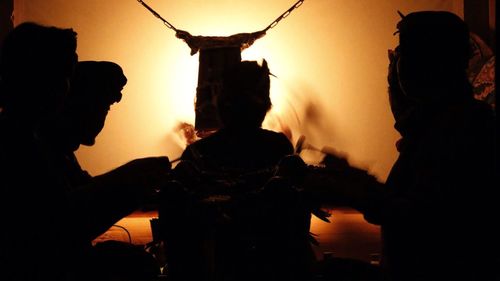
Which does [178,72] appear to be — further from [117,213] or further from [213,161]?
[117,213]

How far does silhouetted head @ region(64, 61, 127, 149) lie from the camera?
233cm

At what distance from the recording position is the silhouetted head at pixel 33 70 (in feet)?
4.76

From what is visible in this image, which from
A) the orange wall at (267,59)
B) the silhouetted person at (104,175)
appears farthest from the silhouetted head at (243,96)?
the orange wall at (267,59)

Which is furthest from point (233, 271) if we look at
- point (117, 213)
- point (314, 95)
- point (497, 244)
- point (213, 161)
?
point (314, 95)

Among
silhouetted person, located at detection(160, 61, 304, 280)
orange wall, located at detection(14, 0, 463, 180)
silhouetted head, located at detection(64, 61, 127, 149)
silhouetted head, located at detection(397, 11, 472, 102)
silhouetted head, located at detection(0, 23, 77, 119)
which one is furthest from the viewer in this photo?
orange wall, located at detection(14, 0, 463, 180)

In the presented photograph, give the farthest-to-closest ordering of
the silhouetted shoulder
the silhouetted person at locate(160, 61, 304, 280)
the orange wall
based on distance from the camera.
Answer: the orange wall, the silhouetted shoulder, the silhouetted person at locate(160, 61, 304, 280)

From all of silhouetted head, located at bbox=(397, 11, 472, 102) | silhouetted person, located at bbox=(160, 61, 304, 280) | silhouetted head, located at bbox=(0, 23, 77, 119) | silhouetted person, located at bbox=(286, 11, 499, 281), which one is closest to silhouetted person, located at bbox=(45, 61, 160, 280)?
silhouetted person, located at bbox=(160, 61, 304, 280)

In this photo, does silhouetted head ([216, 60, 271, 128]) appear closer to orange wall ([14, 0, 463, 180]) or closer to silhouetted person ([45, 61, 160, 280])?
silhouetted person ([45, 61, 160, 280])

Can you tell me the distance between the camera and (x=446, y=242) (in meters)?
1.53

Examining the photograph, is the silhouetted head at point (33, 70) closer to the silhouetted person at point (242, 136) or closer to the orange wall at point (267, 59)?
the silhouetted person at point (242, 136)

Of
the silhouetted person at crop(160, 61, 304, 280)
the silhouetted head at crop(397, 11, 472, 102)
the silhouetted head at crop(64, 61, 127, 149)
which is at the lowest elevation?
the silhouetted person at crop(160, 61, 304, 280)

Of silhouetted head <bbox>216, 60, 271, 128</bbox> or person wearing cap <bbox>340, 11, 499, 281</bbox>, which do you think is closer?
person wearing cap <bbox>340, 11, 499, 281</bbox>

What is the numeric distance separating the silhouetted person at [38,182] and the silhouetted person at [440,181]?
76cm

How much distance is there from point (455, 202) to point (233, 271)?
859 millimetres
